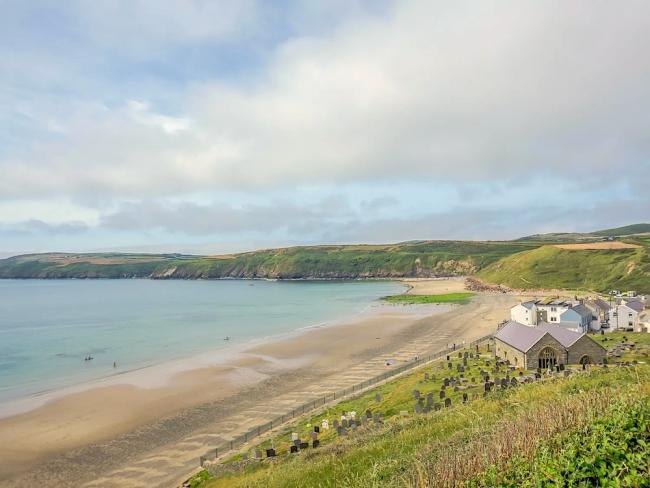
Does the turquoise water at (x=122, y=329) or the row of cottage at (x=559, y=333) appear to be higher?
the row of cottage at (x=559, y=333)

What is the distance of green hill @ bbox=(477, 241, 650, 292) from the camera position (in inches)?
4382

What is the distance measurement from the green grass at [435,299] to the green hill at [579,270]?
78.6 ft

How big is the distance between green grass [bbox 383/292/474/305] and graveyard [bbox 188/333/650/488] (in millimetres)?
73021

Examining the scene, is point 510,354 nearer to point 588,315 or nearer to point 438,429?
point 588,315

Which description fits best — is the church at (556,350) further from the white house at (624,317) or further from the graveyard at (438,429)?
the white house at (624,317)

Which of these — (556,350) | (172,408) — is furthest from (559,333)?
(172,408)

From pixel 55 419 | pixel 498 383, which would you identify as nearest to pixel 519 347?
pixel 498 383

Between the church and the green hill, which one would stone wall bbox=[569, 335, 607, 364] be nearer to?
the church

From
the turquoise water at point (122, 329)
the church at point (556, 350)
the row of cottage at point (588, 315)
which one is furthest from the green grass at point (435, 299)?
the church at point (556, 350)

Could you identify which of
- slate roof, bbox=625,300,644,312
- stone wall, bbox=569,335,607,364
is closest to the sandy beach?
stone wall, bbox=569,335,607,364

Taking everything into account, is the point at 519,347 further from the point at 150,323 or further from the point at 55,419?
the point at 150,323

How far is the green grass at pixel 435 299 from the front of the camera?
11700 centimetres

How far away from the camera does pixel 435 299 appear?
122 m

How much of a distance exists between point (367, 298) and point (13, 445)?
111 metres
